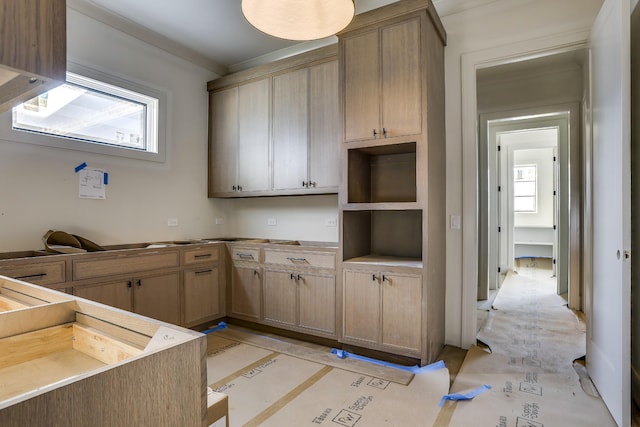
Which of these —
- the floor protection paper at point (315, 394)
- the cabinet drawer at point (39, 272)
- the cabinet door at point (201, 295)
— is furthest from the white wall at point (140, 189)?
the floor protection paper at point (315, 394)

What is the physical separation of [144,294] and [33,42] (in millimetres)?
2494

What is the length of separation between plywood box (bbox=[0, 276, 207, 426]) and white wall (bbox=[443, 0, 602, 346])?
2.56 meters

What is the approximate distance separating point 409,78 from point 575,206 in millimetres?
2882

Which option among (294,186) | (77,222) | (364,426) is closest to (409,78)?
(294,186)

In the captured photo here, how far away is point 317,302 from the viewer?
2.99 metres

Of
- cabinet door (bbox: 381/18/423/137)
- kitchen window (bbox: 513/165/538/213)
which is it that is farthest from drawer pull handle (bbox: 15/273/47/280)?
kitchen window (bbox: 513/165/538/213)

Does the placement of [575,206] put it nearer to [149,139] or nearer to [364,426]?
[364,426]

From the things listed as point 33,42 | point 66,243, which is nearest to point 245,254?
point 66,243

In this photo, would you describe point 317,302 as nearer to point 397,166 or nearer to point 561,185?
point 397,166

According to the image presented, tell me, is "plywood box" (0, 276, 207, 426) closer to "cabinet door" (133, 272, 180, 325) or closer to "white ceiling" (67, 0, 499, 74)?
"cabinet door" (133, 272, 180, 325)

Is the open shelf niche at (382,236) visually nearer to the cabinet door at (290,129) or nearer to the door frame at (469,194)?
the door frame at (469,194)

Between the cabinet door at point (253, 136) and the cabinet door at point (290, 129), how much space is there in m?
0.12

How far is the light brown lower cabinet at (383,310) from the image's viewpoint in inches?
99.3

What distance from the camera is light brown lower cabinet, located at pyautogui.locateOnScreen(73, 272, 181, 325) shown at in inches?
103
